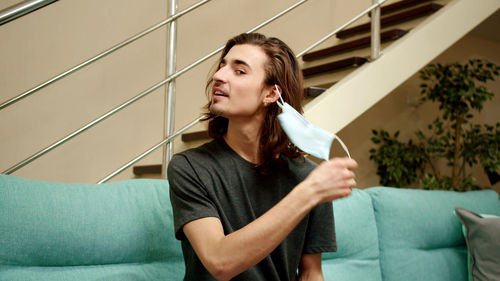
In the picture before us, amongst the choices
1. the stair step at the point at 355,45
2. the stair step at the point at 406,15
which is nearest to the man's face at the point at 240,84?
the stair step at the point at 355,45

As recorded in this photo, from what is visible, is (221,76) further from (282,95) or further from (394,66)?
(394,66)

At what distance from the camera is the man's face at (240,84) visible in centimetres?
126

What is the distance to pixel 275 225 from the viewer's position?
0.98m

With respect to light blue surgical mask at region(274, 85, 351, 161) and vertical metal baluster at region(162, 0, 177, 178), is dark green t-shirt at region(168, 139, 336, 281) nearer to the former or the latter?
light blue surgical mask at region(274, 85, 351, 161)

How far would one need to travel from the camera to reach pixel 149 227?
1.29 metres

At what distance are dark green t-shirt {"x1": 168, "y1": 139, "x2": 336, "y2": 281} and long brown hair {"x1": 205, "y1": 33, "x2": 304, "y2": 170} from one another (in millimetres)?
44

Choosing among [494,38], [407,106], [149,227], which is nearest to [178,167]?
[149,227]

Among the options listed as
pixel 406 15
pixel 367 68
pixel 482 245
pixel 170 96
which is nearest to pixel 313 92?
pixel 367 68

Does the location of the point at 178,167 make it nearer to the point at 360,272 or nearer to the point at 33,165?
the point at 360,272

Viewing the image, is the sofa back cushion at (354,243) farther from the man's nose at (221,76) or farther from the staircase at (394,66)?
the man's nose at (221,76)

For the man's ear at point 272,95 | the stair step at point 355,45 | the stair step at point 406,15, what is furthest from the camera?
the stair step at point 406,15

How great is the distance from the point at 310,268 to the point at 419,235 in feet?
2.82

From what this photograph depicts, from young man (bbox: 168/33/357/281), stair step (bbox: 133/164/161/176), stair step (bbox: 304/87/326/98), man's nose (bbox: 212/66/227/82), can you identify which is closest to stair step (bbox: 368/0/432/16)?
stair step (bbox: 304/87/326/98)

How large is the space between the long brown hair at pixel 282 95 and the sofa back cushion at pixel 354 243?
497mm
